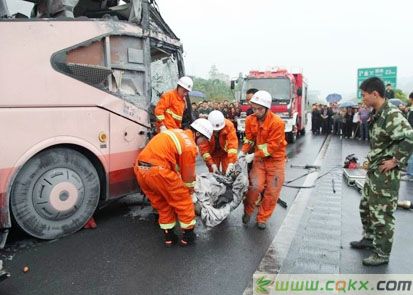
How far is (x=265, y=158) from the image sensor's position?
469cm

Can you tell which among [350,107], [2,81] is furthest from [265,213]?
[350,107]

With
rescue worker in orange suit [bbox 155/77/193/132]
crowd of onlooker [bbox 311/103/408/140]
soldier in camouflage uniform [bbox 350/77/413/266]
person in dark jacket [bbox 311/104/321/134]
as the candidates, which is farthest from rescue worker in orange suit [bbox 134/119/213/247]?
person in dark jacket [bbox 311/104/321/134]

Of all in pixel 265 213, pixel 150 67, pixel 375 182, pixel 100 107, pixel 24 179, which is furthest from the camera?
pixel 150 67

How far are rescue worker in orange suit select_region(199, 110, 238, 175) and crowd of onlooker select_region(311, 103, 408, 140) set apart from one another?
11154 mm

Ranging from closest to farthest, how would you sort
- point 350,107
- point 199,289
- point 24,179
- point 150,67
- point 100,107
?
point 199,289
point 24,179
point 100,107
point 150,67
point 350,107

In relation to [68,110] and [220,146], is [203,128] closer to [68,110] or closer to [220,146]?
[68,110]

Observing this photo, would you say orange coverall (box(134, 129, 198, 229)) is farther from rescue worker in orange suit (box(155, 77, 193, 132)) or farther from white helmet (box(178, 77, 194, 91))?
white helmet (box(178, 77, 194, 91))

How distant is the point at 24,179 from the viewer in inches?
152

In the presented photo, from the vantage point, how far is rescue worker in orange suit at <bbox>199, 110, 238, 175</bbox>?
5219 millimetres

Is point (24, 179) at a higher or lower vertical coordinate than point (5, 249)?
higher

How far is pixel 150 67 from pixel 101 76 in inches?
33.6

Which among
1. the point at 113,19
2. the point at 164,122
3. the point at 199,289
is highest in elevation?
the point at 113,19

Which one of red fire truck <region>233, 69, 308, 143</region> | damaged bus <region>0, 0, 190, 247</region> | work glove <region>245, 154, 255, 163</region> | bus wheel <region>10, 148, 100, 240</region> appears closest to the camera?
damaged bus <region>0, 0, 190, 247</region>

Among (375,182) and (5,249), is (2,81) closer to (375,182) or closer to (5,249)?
(5,249)
